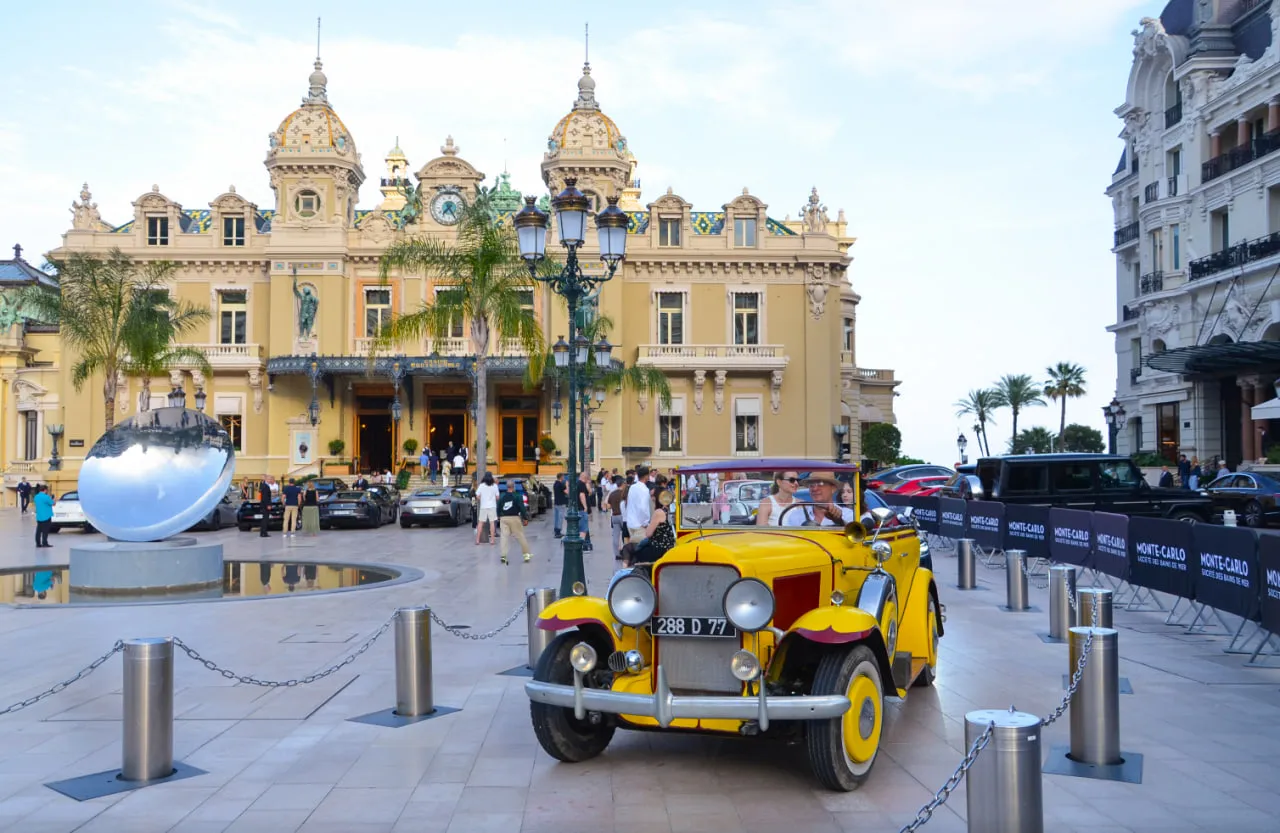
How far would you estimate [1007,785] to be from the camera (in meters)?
4.91

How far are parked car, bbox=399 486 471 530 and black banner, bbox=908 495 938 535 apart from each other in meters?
12.7

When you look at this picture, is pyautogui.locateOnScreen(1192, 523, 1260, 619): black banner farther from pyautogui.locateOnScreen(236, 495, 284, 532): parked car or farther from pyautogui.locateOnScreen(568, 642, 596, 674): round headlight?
pyautogui.locateOnScreen(236, 495, 284, 532): parked car

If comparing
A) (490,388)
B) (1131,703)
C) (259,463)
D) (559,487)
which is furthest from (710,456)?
(1131,703)

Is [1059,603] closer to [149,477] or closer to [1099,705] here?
[1099,705]

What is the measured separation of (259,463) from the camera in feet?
153

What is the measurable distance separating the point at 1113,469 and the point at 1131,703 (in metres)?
12.5

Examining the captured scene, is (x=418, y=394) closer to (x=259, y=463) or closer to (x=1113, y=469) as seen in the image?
(x=259, y=463)

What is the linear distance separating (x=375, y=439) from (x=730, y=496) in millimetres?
42237

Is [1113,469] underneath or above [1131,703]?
above

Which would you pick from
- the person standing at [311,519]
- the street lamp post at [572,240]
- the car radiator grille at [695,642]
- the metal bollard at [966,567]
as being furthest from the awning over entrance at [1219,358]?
the car radiator grille at [695,642]

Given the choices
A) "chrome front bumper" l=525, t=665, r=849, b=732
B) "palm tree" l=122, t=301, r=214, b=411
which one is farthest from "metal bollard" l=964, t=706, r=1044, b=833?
"palm tree" l=122, t=301, r=214, b=411

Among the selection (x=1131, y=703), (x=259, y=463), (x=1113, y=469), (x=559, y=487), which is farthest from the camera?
(x=259, y=463)

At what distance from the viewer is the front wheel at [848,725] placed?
20.1 feet

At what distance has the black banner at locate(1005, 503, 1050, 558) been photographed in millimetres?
17922
